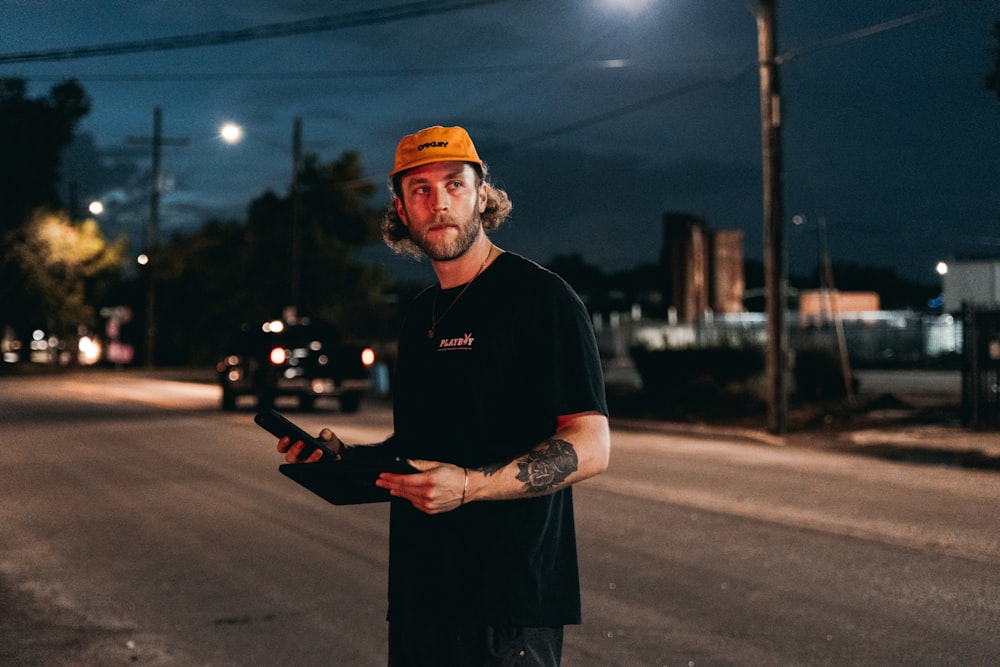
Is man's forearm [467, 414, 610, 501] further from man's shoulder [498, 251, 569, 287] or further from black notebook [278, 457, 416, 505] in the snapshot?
man's shoulder [498, 251, 569, 287]

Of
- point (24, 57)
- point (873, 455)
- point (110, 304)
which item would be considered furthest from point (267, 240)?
point (873, 455)

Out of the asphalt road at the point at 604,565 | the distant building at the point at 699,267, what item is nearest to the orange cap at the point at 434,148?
the asphalt road at the point at 604,565

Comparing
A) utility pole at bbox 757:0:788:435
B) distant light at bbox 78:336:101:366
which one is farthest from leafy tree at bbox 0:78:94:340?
utility pole at bbox 757:0:788:435

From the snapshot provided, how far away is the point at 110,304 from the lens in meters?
65.2

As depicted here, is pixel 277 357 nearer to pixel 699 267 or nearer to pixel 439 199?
pixel 699 267

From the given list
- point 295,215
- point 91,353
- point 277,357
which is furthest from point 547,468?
point 91,353

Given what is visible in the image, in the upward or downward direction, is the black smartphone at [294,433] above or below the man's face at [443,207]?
below

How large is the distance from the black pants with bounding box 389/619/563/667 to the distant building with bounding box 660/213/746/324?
2367cm

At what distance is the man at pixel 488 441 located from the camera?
2631 millimetres

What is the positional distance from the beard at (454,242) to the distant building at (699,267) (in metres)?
23.5

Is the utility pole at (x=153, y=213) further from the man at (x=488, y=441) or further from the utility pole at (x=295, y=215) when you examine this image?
the man at (x=488, y=441)

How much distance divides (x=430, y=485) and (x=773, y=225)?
17238 millimetres

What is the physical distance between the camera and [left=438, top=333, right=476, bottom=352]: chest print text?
2.72 m

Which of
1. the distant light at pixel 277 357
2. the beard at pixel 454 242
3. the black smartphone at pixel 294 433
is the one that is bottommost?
the black smartphone at pixel 294 433
